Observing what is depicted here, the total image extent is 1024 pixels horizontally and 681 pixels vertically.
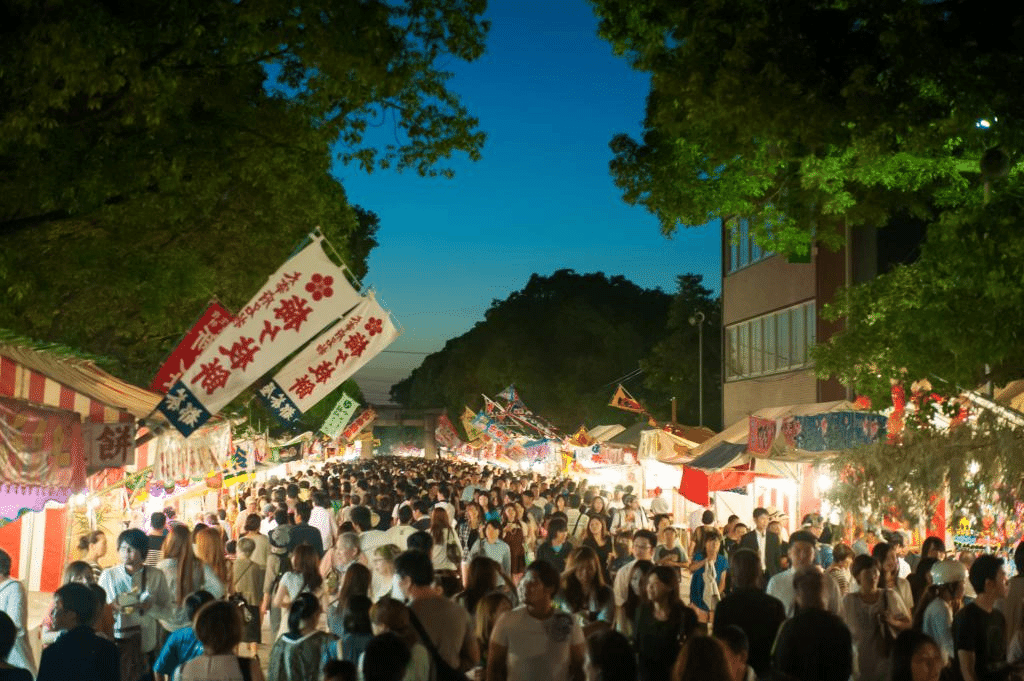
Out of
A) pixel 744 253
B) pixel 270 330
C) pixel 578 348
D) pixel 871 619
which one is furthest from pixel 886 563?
pixel 578 348

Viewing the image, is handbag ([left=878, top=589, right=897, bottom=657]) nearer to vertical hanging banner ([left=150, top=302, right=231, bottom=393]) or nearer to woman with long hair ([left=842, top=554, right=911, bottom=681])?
woman with long hair ([left=842, top=554, right=911, bottom=681])

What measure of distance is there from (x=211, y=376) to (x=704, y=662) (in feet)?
26.5

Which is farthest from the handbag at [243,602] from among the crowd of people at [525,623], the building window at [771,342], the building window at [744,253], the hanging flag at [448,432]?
the hanging flag at [448,432]

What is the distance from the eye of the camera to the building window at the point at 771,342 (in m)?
27.6

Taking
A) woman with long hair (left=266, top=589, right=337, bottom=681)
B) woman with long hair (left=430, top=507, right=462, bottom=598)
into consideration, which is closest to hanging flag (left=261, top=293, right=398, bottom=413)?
woman with long hair (left=430, top=507, right=462, bottom=598)

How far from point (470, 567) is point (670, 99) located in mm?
6550

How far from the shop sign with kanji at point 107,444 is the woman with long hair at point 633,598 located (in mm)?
6028

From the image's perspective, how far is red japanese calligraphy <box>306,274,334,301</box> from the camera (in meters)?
12.6

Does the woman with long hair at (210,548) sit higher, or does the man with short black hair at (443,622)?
the woman with long hair at (210,548)

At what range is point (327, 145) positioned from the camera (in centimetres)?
1455

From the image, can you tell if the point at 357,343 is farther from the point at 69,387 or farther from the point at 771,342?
the point at 771,342

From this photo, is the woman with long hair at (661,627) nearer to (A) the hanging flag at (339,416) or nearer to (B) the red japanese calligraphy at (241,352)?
(B) the red japanese calligraphy at (241,352)

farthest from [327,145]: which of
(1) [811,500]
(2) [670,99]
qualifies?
(1) [811,500]

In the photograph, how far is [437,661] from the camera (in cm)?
717
